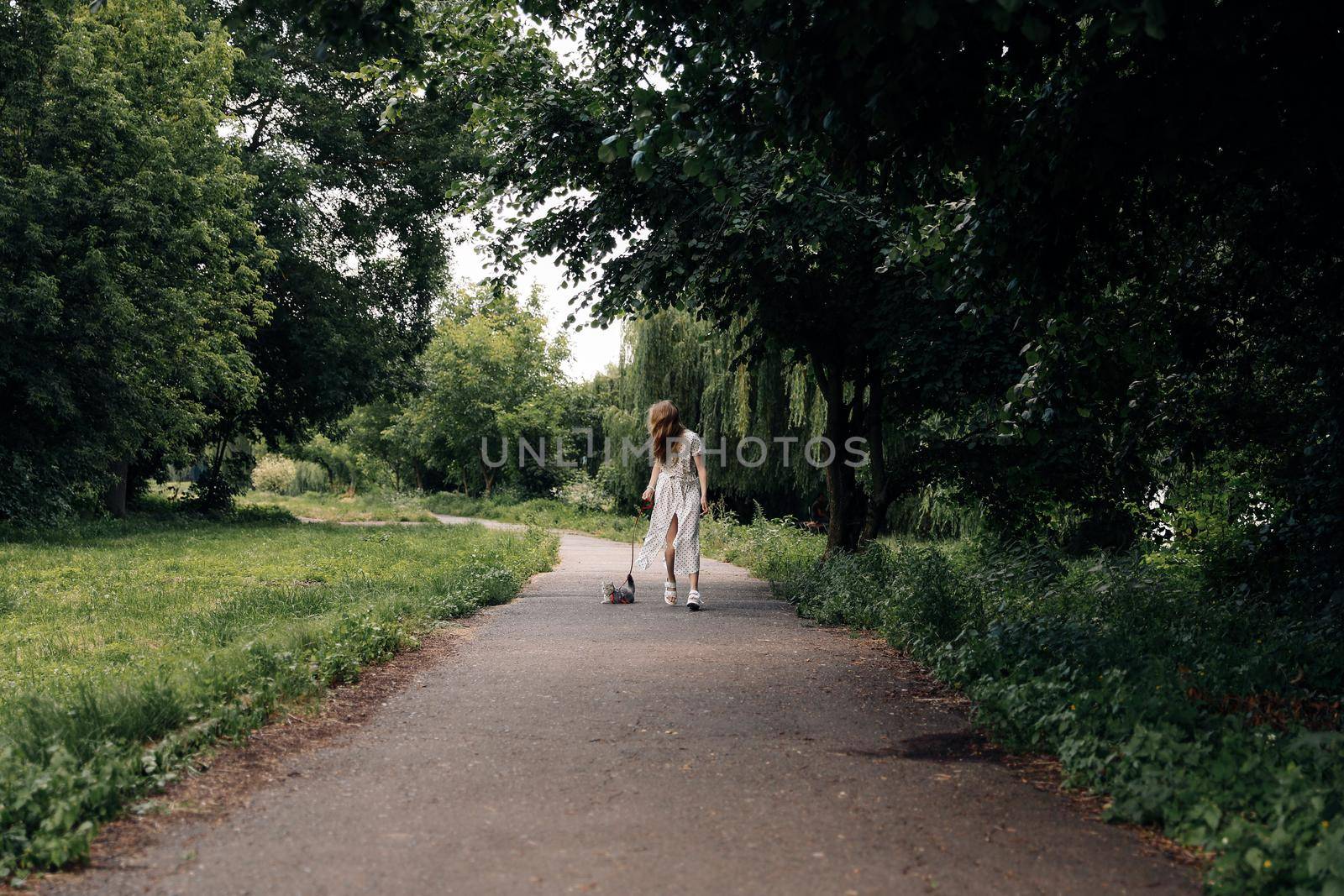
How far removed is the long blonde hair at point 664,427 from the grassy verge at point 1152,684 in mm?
2130

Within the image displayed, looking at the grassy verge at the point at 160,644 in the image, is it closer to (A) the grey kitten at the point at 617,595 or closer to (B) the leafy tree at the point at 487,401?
(A) the grey kitten at the point at 617,595

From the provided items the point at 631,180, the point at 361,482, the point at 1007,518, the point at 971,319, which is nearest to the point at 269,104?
the point at 631,180

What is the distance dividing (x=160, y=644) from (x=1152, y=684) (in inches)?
251

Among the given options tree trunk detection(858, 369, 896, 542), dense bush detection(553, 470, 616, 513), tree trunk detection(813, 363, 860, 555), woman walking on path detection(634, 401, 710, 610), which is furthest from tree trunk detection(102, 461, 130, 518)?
tree trunk detection(858, 369, 896, 542)

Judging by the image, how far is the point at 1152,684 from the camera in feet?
16.5

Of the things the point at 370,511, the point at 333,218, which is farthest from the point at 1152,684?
the point at 370,511

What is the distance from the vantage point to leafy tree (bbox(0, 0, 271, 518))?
18.8 metres

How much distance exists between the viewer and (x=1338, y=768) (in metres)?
3.91

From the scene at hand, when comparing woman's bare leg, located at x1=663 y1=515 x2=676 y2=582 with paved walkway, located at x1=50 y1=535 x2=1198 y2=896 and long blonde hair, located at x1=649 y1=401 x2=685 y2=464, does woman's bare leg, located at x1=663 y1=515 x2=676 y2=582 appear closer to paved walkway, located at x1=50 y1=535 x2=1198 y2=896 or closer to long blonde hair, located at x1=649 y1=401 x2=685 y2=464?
long blonde hair, located at x1=649 y1=401 x2=685 y2=464

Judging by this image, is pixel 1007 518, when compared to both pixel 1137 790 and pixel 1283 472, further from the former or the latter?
pixel 1137 790

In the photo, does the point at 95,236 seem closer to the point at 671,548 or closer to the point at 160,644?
the point at 671,548

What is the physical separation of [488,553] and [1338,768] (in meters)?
13.1

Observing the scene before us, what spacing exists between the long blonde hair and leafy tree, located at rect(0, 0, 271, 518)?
40.2 ft

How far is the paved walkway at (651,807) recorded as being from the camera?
351 cm
